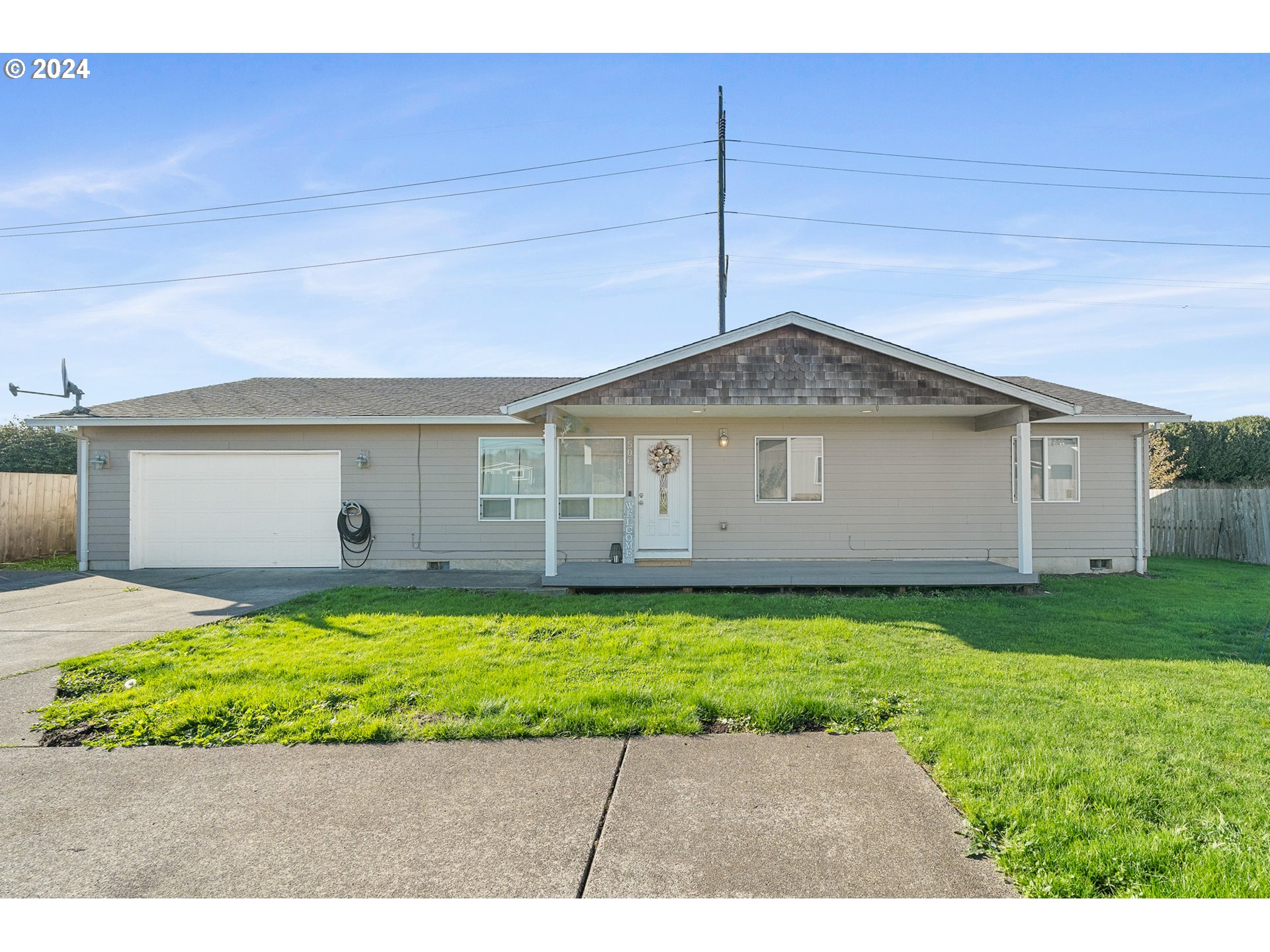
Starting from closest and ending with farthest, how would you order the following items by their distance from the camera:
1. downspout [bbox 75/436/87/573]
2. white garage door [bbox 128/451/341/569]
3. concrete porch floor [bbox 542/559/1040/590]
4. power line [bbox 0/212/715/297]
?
concrete porch floor [bbox 542/559/1040/590], downspout [bbox 75/436/87/573], white garage door [bbox 128/451/341/569], power line [bbox 0/212/715/297]

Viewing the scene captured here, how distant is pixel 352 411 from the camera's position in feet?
38.5

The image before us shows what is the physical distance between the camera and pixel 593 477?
1168 centimetres

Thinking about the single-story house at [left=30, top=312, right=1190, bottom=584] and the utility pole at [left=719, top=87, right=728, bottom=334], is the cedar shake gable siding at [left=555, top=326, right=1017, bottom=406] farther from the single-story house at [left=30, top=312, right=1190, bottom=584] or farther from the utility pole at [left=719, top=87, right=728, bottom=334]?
the utility pole at [left=719, top=87, right=728, bottom=334]

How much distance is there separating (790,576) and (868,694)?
5.02 meters

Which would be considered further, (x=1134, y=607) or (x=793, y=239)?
(x=793, y=239)

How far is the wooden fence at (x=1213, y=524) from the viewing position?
548 inches

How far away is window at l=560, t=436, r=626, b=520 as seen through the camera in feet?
38.2

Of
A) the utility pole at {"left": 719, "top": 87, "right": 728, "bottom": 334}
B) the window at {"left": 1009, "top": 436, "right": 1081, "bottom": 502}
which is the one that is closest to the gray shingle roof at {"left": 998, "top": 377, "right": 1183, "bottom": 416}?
the window at {"left": 1009, "top": 436, "right": 1081, "bottom": 502}

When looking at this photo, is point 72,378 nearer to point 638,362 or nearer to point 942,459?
point 638,362

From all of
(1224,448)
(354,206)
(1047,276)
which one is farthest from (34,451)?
(1224,448)

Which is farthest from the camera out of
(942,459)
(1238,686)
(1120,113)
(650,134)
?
(650,134)

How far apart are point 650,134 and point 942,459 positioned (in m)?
10.5

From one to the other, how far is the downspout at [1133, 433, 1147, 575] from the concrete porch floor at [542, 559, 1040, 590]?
2833mm

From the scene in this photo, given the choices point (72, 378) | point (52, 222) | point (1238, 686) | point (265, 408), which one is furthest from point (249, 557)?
point (1238, 686)
